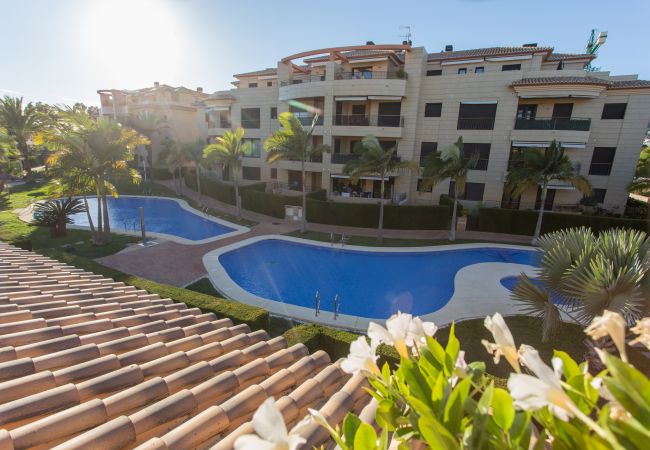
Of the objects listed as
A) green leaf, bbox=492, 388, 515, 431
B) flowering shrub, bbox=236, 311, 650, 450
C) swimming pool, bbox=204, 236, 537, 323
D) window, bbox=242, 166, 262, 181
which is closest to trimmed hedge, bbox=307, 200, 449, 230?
swimming pool, bbox=204, 236, 537, 323

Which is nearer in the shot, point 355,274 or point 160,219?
point 355,274

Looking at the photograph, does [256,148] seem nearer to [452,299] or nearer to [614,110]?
[452,299]

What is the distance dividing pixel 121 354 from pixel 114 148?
54.8 ft

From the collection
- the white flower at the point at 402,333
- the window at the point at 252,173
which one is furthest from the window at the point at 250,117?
the white flower at the point at 402,333

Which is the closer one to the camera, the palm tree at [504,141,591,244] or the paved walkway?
the paved walkway

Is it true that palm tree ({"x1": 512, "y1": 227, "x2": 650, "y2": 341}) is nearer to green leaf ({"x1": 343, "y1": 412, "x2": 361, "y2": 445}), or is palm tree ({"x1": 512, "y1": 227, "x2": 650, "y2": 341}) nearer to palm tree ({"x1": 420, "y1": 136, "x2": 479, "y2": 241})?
green leaf ({"x1": 343, "y1": 412, "x2": 361, "y2": 445})

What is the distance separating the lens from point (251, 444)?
1039mm

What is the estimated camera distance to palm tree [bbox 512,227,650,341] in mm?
5059

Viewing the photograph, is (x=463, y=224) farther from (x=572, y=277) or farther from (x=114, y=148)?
(x=114, y=148)

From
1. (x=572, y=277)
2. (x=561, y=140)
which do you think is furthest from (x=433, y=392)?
(x=561, y=140)

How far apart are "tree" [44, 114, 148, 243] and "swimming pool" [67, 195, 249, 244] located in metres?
4.72

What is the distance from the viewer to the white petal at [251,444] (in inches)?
39.7

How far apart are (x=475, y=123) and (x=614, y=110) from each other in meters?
9.38

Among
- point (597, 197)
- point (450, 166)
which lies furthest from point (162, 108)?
point (597, 197)
